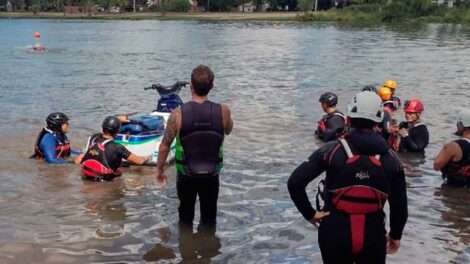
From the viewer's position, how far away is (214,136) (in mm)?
6684

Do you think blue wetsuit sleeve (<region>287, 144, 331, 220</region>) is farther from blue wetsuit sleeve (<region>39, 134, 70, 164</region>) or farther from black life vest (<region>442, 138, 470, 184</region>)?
blue wetsuit sleeve (<region>39, 134, 70, 164</region>)

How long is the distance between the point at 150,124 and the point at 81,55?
30.9 metres

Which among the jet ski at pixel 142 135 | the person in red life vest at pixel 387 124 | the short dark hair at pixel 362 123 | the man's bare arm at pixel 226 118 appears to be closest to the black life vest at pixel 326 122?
the person in red life vest at pixel 387 124

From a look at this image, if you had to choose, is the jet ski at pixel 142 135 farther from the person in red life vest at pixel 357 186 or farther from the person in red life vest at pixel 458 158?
the person in red life vest at pixel 357 186

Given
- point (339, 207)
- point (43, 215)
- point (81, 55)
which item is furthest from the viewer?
point (81, 55)

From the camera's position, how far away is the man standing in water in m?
6.53

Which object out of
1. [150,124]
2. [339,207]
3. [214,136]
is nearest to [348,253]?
[339,207]

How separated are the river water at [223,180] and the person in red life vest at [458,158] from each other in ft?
0.92

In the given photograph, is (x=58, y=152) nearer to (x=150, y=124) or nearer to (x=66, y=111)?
(x=150, y=124)

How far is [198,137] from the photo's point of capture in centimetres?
662

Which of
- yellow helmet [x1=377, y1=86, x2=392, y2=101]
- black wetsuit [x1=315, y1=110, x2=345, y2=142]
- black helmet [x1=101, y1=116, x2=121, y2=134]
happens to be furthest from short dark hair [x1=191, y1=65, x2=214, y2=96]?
yellow helmet [x1=377, y1=86, x2=392, y2=101]

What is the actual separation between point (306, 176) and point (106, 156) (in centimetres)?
569

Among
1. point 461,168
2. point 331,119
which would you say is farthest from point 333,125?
point 461,168

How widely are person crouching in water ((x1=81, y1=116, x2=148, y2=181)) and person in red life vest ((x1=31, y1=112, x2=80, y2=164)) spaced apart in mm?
908
